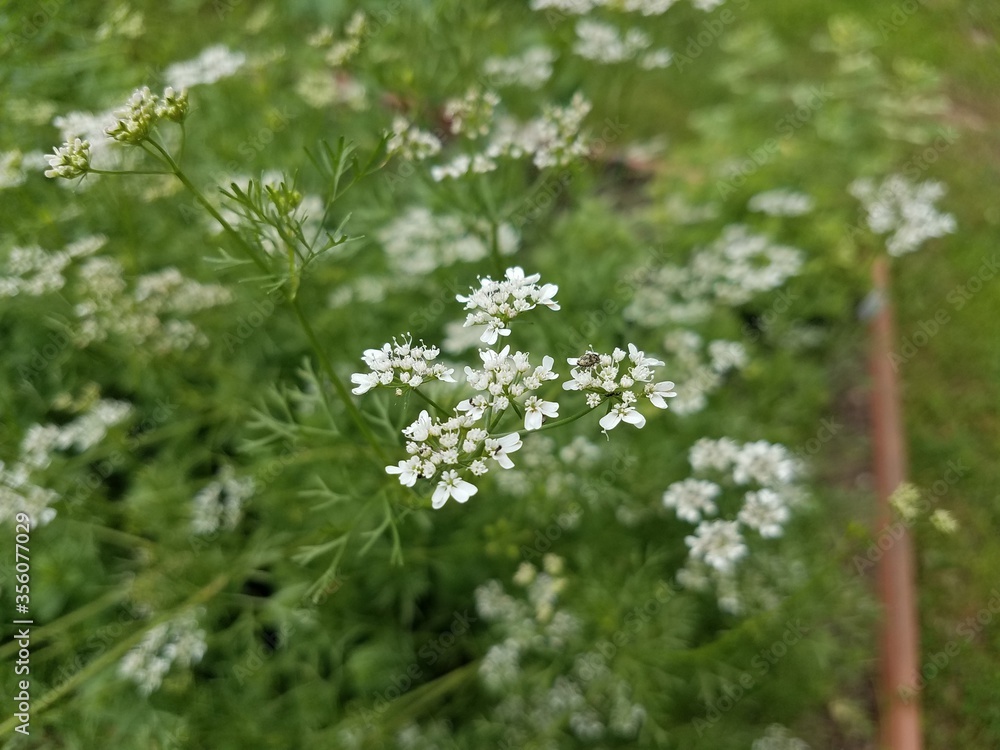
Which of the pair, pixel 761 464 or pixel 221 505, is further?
pixel 221 505

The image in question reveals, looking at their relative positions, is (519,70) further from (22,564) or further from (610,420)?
(22,564)

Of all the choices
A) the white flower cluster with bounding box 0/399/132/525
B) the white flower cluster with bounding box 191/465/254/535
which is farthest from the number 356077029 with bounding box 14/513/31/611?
the white flower cluster with bounding box 191/465/254/535

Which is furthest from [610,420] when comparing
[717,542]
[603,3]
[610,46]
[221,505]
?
[610,46]

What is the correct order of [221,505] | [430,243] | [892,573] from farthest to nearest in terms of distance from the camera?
1. [430,243]
2. [892,573]
3. [221,505]

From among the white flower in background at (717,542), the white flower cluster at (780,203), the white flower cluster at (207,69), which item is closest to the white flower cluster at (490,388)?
the white flower in background at (717,542)

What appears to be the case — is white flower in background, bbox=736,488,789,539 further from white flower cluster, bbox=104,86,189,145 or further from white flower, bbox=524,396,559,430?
white flower cluster, bbox=104,86,189,145


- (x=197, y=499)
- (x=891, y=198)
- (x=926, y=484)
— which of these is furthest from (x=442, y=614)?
(x=891, y=198)
